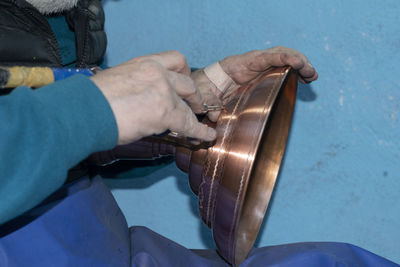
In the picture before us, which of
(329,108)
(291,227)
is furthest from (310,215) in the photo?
(329,108)

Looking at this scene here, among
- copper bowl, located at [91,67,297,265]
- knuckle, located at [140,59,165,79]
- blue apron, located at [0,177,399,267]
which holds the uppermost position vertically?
knuckle, located at [140,59,165,79]

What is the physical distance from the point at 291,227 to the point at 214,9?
735 millimetres

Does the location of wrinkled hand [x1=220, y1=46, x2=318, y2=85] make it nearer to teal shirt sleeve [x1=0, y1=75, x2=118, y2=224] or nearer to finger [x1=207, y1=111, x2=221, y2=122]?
finger [x1=207, y1=111, x2=221, y2=122]

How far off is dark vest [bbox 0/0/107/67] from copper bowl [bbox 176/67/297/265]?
1.04ft

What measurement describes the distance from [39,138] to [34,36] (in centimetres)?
37

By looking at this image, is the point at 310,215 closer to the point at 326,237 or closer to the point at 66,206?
the point at 326,237

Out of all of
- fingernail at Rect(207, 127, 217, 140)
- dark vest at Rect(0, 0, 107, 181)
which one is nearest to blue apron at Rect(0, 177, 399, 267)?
dark vest at Rect(0, 0, 107, 181)

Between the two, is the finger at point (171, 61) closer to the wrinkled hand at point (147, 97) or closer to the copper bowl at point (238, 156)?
the wrinkled hand at point (147, 97)

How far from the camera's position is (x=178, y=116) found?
0.51 m

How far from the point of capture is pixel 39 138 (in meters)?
0.41

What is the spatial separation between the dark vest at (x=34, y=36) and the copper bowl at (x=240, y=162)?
318mm

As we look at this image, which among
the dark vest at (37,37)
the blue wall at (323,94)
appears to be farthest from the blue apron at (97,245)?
the blue wall at (323,94)

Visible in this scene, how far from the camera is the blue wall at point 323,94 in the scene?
1.00 m

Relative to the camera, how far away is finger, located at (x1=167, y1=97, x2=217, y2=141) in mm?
511
